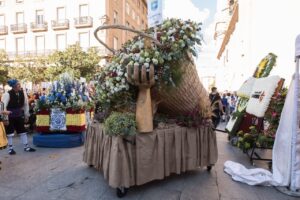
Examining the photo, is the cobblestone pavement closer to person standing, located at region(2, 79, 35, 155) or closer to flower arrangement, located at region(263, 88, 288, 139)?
flower arrangement, located at region(263, 88, 288, 139)

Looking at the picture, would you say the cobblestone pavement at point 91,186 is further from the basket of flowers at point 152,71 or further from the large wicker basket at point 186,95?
the large wicker basket at point 186,95

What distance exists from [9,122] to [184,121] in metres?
4.00

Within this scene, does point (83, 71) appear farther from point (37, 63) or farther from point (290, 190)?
point (290, 190)

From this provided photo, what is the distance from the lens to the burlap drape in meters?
3.33

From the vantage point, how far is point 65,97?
21.2 ft

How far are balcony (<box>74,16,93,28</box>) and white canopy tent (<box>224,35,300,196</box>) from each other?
2543 cm

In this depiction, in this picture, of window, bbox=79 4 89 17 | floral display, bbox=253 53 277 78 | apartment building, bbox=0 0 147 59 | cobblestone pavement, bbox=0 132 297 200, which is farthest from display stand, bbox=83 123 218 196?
window, bbox=79 4 89 17

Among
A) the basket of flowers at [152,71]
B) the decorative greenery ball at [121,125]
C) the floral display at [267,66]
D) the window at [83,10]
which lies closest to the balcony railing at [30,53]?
the window at [83,10]

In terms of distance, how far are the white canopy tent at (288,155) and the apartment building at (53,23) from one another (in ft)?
77.6

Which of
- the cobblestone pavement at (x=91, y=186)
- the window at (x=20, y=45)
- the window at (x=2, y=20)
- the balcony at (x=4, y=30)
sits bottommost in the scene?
the cobblestone pavement at (x=91, y=186)

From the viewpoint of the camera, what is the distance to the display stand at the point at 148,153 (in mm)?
3328

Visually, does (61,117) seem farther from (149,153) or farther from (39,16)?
(39,16)

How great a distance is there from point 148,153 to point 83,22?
2586 cm

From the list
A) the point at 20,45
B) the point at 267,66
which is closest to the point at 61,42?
the point at 20,45
